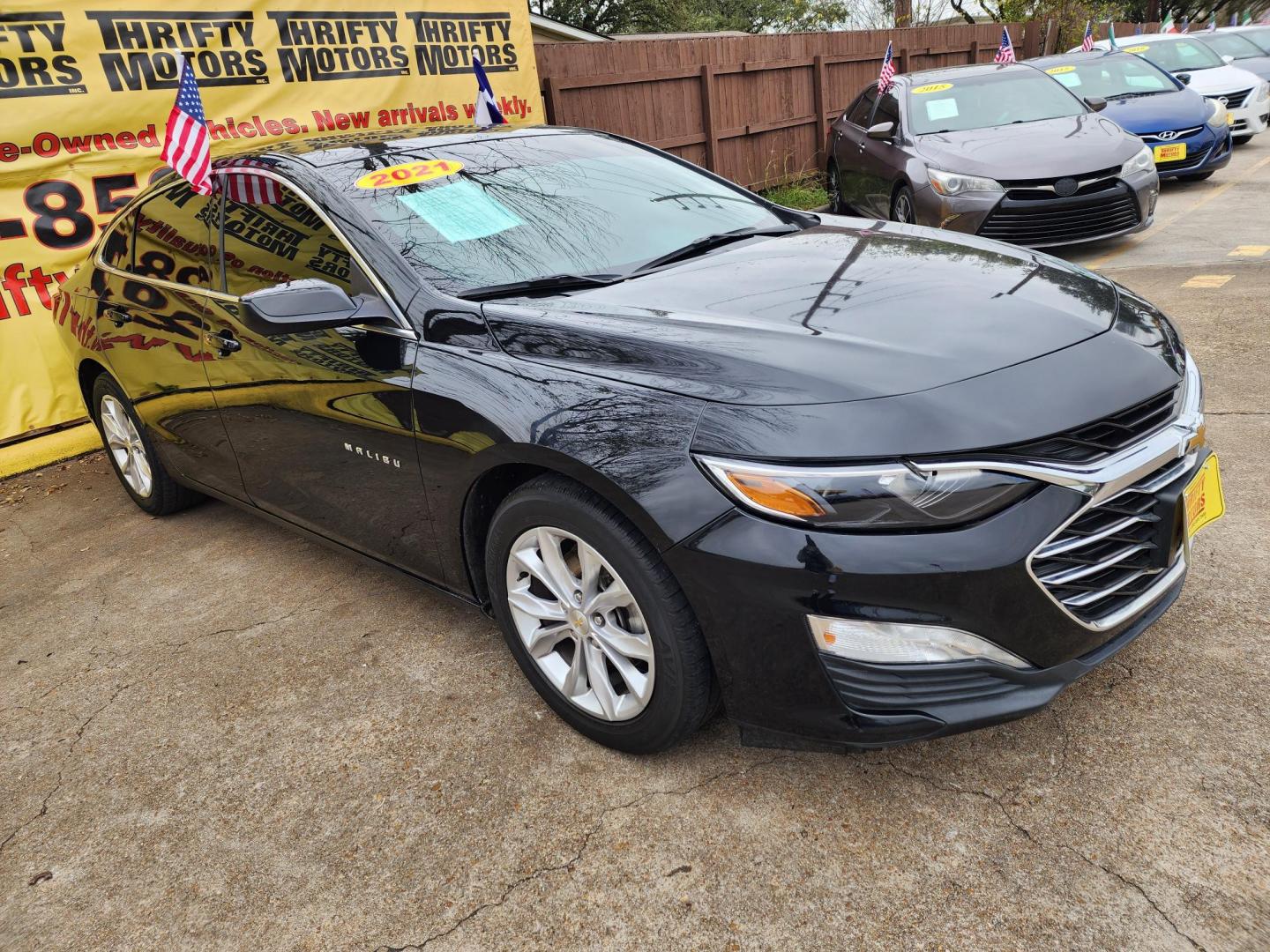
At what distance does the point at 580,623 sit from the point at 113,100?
16.6 ft

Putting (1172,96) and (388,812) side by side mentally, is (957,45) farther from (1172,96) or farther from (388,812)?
(388,812)

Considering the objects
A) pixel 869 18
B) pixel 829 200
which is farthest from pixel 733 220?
pixel 869 18

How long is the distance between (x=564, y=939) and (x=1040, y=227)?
650 centimetres

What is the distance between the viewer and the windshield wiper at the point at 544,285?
271 centimetres

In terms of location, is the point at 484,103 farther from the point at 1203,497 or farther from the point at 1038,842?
the point at 1038,842

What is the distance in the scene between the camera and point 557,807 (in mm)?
2367

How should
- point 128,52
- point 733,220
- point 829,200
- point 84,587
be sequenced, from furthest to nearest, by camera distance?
1. point 829,200
2. point 128,52
3. point 84,587
4. point 733,220

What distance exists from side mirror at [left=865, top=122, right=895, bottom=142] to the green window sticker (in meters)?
6.09

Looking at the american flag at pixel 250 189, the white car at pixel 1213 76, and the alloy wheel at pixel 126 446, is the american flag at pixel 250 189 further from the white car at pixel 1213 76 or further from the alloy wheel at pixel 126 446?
the white car at pixel 1213 76

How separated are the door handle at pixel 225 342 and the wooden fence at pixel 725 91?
19.0ft

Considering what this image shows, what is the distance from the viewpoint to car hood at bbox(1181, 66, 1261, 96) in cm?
1260

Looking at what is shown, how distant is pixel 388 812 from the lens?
243cm

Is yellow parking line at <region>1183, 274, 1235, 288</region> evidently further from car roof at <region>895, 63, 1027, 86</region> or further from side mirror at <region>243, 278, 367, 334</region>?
side mirror at <region>243, 278, 367, 334</region>

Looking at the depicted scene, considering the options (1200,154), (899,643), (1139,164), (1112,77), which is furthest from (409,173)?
(1112,77)
